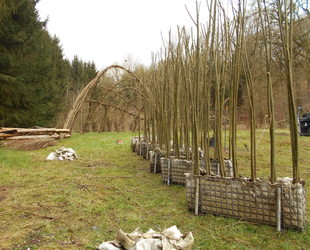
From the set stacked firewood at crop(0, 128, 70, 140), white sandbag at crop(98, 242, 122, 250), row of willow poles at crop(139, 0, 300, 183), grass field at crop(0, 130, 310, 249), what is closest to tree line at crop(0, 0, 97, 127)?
stacked firewood at crop(0, 128, 70, 140)

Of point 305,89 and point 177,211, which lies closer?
point 177,211

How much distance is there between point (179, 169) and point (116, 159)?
2782 millimetres

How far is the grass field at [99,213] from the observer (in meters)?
1.98

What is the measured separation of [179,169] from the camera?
3.57 m

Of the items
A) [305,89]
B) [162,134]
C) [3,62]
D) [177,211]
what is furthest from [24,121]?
[305,89]

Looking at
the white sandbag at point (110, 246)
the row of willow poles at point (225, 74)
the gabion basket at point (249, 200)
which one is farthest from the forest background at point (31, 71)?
the white sandbag at point (110, 246)

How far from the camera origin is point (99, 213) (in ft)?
8.44

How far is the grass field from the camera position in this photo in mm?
1979

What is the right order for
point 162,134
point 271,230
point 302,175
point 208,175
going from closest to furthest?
point 271,230, point 208,175, point 302,175, point 162,134

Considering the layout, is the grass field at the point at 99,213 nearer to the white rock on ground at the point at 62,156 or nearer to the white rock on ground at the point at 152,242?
the white rock on ground at the point at 152,242

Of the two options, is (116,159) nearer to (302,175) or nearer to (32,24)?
(302,175)

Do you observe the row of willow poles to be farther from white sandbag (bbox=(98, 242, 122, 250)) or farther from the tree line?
the tree line

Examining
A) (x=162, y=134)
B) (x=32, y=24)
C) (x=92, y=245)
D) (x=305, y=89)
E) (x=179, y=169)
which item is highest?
(x=32, y=24)

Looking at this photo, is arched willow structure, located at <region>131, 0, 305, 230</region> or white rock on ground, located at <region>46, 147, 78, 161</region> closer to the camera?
arched willow structure, located at <region>131, 0, 305, 230</region>
